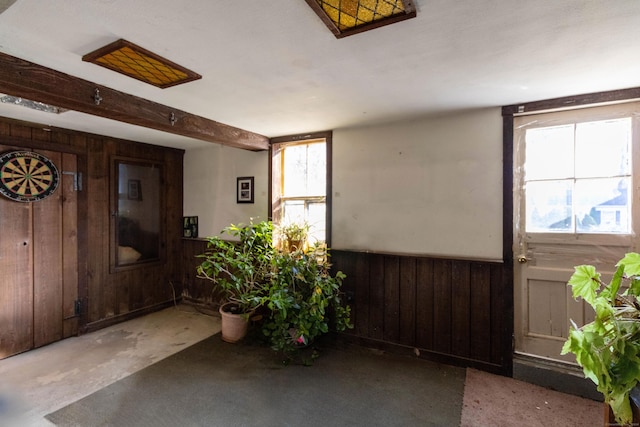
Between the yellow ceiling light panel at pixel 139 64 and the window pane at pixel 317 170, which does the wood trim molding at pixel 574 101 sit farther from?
the yellow ceiling light panel at pixel 139 64

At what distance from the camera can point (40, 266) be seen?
2.96 metres

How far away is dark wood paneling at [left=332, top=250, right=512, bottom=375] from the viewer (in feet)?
8.14

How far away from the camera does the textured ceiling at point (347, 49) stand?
→ 127cm

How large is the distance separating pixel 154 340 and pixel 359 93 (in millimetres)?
3091

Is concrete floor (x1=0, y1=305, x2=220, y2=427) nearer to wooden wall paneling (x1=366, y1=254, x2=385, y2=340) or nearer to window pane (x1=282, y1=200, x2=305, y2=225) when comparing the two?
window pane (x1=282, y1=200, x2=305, y2=225)

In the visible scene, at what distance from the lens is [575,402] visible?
213cm

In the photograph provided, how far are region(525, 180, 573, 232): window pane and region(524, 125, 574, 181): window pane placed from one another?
0.07 metres

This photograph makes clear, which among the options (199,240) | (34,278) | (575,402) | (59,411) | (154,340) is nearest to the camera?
(59,411)

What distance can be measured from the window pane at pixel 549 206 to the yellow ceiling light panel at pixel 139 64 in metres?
2.63

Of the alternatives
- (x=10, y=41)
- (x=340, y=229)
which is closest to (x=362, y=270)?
(x=340, y=229)

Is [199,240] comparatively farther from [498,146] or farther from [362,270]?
[498,146]

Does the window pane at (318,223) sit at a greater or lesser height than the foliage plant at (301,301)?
greater

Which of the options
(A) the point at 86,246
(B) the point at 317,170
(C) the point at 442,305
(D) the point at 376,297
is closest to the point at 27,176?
(A) the point at 86,246

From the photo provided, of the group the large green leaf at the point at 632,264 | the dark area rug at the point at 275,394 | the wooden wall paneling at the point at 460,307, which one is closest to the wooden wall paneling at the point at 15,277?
the dark area rug at the point at 275,394
